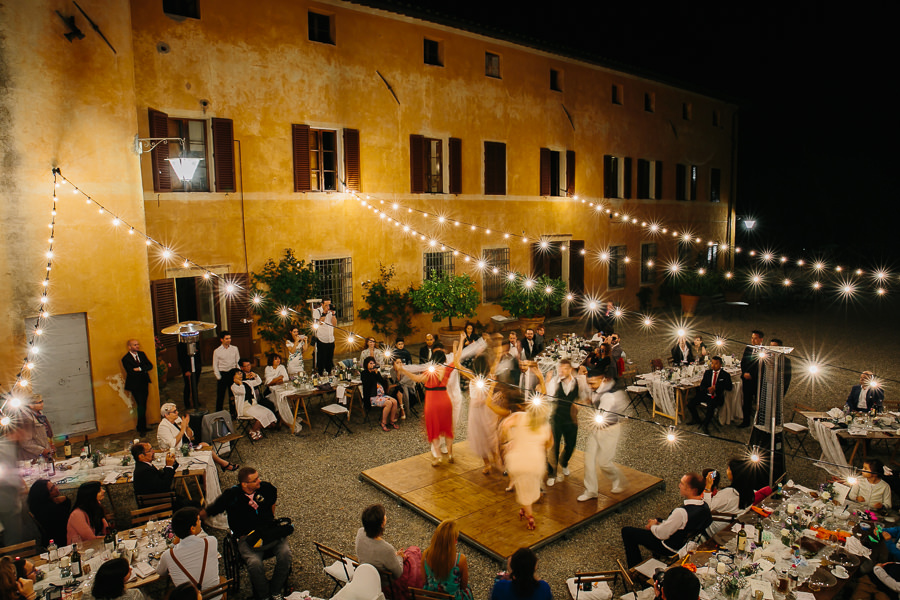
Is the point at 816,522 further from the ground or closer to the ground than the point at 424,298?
closer to the ground

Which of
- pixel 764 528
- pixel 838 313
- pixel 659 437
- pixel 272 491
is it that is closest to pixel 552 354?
pixel 659 437

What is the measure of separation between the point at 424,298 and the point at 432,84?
5.62 metres

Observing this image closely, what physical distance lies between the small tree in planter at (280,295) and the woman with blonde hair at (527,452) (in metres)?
7.54

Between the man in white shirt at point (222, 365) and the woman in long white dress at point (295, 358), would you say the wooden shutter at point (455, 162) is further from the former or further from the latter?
the man in white shirt at point (222, 365)

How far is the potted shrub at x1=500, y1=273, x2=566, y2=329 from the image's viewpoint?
1684 cm

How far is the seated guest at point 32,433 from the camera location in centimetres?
759

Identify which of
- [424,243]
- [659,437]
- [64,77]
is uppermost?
[64,77]

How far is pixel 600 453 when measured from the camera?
7441mm

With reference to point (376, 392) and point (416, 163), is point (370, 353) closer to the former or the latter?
point (376, 392)

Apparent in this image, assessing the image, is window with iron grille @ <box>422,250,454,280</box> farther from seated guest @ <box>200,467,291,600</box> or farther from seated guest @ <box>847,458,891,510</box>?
seated guest @ <box>847,458,891,510</box>

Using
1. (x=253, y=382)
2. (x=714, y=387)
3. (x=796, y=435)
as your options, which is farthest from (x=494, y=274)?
(x=796, y=435)

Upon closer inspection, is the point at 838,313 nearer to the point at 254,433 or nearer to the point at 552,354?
the point at 552,354

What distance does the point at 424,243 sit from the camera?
16.5 meters

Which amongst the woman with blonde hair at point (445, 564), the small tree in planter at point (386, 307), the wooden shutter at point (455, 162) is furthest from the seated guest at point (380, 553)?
the wooden shutter at point (455, 162)
